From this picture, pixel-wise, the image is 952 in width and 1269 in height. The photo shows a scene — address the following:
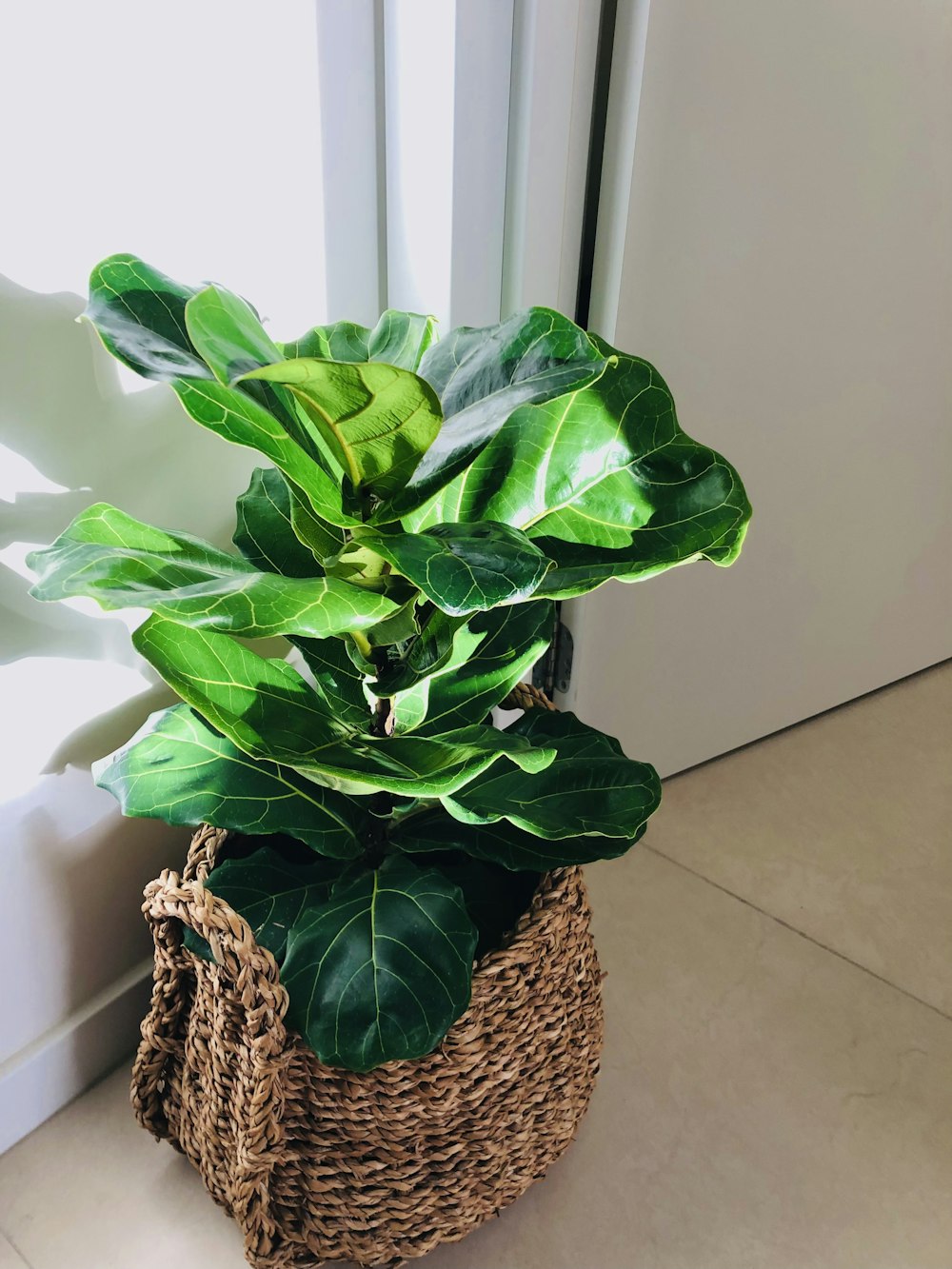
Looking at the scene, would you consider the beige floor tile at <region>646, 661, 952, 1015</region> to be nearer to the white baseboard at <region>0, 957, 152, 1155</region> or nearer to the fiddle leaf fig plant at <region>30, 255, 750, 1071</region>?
the fiddle leaf fig plant at <region>30, 255, 750, 1071</region>

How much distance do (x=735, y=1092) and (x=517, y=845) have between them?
492 mm

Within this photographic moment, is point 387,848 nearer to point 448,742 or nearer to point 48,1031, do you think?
point 448,742

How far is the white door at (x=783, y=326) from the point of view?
1.15 metres

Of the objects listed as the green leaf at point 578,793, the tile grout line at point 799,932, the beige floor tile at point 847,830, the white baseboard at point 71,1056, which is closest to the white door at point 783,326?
the beige floor tile at point 847,830

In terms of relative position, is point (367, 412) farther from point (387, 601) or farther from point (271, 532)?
point (271, 532)

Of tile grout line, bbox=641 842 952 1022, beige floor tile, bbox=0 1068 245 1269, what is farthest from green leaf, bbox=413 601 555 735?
tile grout line, bbox=641 842 952 1022

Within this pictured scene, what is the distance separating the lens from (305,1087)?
84cm

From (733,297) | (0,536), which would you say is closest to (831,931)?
(733,297)

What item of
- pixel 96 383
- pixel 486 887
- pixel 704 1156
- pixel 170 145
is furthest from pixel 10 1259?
pixel 170 145

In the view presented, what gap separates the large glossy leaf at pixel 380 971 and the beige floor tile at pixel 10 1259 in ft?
1.52

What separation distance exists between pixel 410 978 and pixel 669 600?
0.81 m

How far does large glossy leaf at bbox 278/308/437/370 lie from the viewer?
80 cm

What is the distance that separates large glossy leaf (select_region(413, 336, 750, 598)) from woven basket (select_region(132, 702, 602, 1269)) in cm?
32

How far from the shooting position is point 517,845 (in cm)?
92
